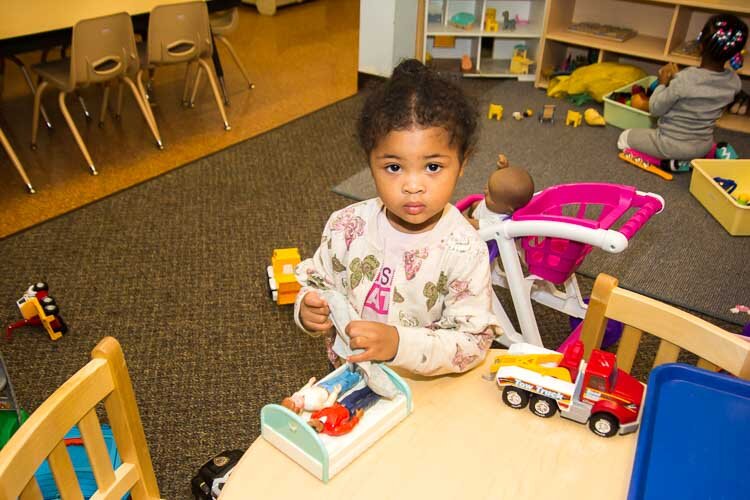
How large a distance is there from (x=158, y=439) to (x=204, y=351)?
36 centimetres

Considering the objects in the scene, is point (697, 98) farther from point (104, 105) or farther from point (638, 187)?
point (104, 105)

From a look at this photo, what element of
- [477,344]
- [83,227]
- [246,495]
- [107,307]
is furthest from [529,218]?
[83,227]

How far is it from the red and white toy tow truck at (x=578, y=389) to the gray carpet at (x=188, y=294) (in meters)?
0.96

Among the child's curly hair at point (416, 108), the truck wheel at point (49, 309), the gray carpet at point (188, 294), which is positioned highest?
the child's curly hair at point (416, 108)

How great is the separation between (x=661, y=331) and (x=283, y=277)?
A: 1393 mm

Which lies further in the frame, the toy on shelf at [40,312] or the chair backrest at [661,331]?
the toy on shelf at [40,312]

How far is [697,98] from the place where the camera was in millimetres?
2877

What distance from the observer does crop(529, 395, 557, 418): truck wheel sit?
952mm

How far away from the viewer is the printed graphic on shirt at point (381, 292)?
3.54ft

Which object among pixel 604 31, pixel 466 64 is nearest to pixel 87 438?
pixel 466 64

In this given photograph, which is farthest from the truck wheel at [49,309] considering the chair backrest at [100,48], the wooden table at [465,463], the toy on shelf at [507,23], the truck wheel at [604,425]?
the toy on shelf at [507,23]

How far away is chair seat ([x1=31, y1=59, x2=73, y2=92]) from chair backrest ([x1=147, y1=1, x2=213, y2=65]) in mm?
392

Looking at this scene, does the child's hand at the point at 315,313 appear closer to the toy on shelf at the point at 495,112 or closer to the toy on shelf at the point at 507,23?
the toy on shelf at the point at 495,112

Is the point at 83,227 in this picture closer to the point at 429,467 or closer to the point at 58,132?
the point at 58,132
